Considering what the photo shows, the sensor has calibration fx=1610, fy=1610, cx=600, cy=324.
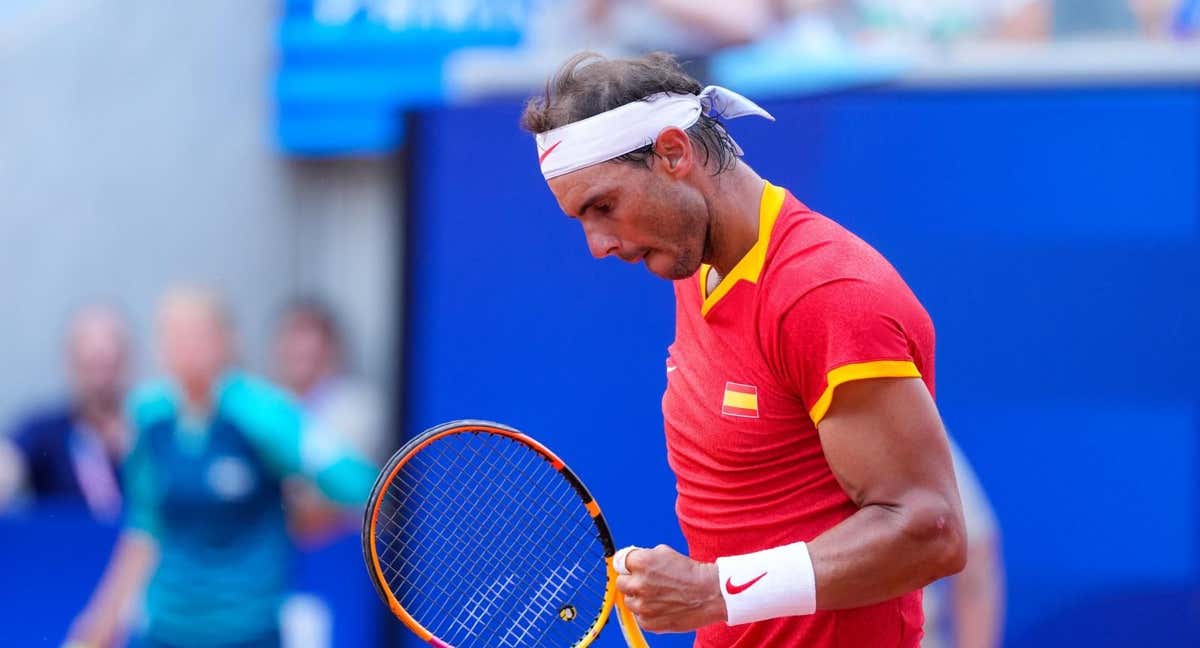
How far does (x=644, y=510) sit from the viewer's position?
5422 mm

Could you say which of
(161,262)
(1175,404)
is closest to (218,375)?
(1175,404)

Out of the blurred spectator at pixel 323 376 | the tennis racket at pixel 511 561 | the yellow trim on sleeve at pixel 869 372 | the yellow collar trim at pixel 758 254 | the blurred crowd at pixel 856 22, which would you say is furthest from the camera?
the blurred spectator at pixel 323 376

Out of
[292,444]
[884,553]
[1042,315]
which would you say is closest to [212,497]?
[292,444]

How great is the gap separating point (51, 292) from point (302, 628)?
3.22m

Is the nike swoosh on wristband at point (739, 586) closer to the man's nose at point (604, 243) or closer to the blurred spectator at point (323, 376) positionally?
the man's nose at point (604, 243)

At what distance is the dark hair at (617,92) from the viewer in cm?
264

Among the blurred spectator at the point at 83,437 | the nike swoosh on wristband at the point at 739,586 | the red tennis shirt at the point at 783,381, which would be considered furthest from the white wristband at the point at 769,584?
the blurred spectator at the point at 83,437

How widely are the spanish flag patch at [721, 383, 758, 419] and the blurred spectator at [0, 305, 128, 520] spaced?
14.0 ft

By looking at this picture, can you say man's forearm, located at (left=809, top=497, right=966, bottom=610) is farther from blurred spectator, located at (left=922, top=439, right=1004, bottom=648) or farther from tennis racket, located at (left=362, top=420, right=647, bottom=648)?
blurred spectator, located at (left=922, top=439, right=1004, bottom=648)

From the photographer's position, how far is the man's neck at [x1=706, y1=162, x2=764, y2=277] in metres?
2.61

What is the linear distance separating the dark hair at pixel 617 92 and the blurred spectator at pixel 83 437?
413 centimetres

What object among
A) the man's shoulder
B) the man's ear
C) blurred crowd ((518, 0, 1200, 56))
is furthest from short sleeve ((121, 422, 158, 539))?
the man's shoulder

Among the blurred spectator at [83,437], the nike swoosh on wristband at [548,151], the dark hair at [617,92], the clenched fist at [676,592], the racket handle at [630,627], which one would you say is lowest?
the blurred spectator at [83,437]

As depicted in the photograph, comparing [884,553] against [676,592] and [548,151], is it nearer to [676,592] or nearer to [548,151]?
[676,592]
